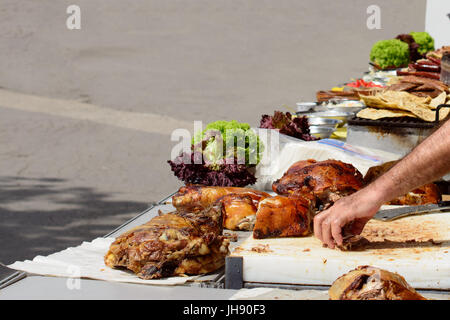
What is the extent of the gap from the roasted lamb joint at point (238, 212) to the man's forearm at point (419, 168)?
2.23ft

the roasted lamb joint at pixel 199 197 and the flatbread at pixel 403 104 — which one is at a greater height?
the flatbread at pixel 403 104

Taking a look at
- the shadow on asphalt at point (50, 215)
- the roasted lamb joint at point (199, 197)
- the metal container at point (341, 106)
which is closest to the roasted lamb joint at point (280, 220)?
the roasted lamb joint at point (199, 197)

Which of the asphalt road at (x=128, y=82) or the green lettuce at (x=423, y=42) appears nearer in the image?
the asphalt road at (x=128, y=82)

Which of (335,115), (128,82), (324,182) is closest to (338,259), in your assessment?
(324,182)

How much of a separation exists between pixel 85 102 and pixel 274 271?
11.4 metres

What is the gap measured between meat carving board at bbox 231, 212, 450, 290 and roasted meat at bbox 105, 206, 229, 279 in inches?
3.9

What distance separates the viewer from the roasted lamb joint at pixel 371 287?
1447 millimetres

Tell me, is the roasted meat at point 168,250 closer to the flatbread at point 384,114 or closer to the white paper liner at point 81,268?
the white paper liner at point 81,268

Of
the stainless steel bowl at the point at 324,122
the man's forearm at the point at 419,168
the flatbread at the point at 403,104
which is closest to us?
the man's forearm at the point at 419,168

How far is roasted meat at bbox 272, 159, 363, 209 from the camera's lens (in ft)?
8.58

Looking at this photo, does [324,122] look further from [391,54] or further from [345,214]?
[391,54]

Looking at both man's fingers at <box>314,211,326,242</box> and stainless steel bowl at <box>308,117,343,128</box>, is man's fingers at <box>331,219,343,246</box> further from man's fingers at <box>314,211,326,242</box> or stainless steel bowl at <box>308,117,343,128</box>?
stainless steel bowl at <box>308,117,343,128</box>

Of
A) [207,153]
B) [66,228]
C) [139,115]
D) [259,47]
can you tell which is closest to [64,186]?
[66,228]

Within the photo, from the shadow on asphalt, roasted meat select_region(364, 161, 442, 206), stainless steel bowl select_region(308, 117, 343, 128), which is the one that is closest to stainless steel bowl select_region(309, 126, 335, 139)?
stainless steel bowl select_region(308, 117, 343, 128)
